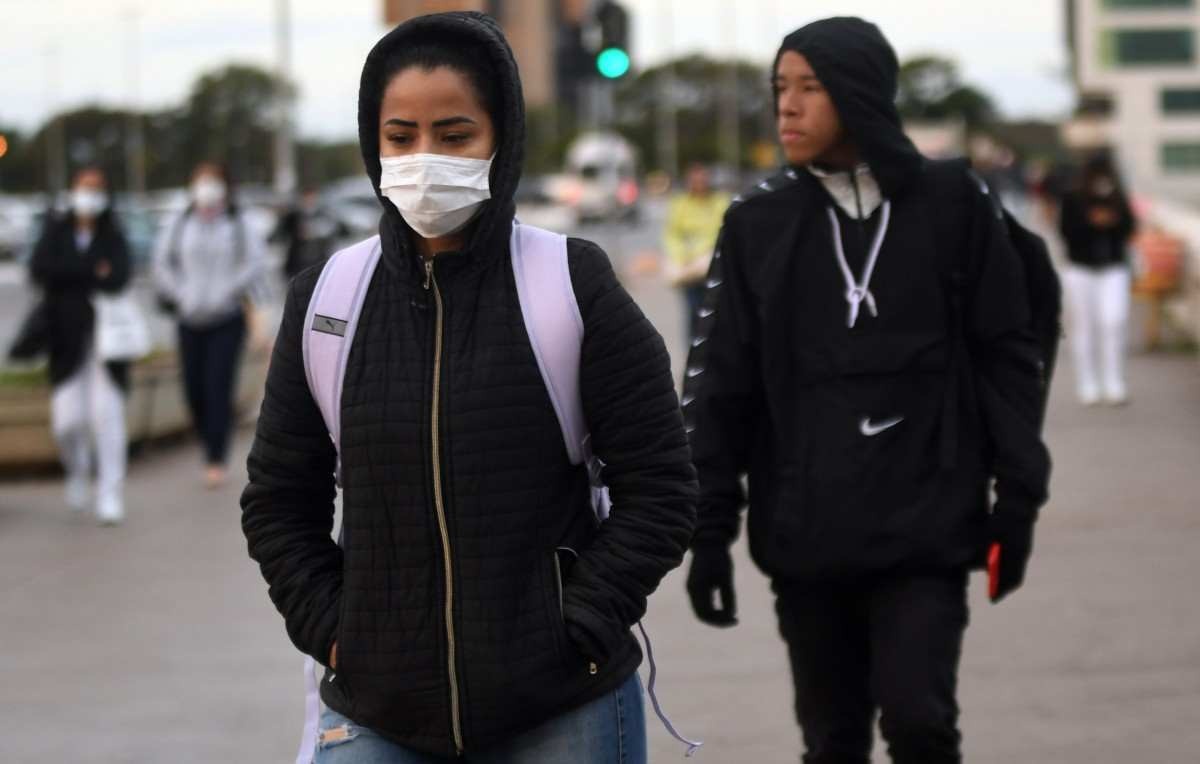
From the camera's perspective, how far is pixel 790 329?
13.2ft

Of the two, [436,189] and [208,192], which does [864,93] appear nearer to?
Answer: [436,189]

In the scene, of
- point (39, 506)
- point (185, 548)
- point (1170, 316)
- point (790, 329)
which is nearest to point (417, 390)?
point (790, 329)

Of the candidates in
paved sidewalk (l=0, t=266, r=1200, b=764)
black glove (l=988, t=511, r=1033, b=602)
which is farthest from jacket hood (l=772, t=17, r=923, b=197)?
paved sidewalk (l=0, t=266, r=1200, b=764)

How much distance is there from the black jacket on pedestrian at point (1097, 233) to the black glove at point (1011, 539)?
376 inches

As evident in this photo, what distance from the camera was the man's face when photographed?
4047mm

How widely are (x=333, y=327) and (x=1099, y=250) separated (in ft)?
35.8

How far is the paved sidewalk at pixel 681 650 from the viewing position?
225 inches

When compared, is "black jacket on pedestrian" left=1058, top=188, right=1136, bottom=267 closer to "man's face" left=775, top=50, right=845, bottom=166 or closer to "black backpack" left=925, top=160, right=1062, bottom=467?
"black backpack" left=925, top=160, right=1062, bottom=467

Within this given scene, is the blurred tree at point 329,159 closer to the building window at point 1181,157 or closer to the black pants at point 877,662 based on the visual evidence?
the building window at point 1181,157

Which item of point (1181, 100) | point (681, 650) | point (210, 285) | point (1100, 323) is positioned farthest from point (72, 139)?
point (681, 650)

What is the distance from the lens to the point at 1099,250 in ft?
43.2

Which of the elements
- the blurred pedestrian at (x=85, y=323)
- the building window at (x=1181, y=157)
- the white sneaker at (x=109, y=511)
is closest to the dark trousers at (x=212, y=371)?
the blurred pedestrian at (x=85, y=323)

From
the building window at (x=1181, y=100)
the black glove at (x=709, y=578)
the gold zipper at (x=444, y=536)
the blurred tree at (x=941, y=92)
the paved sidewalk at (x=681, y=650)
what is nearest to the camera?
the gold zipper at (x=444, y=536)

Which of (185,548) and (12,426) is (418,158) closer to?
(185,548)
